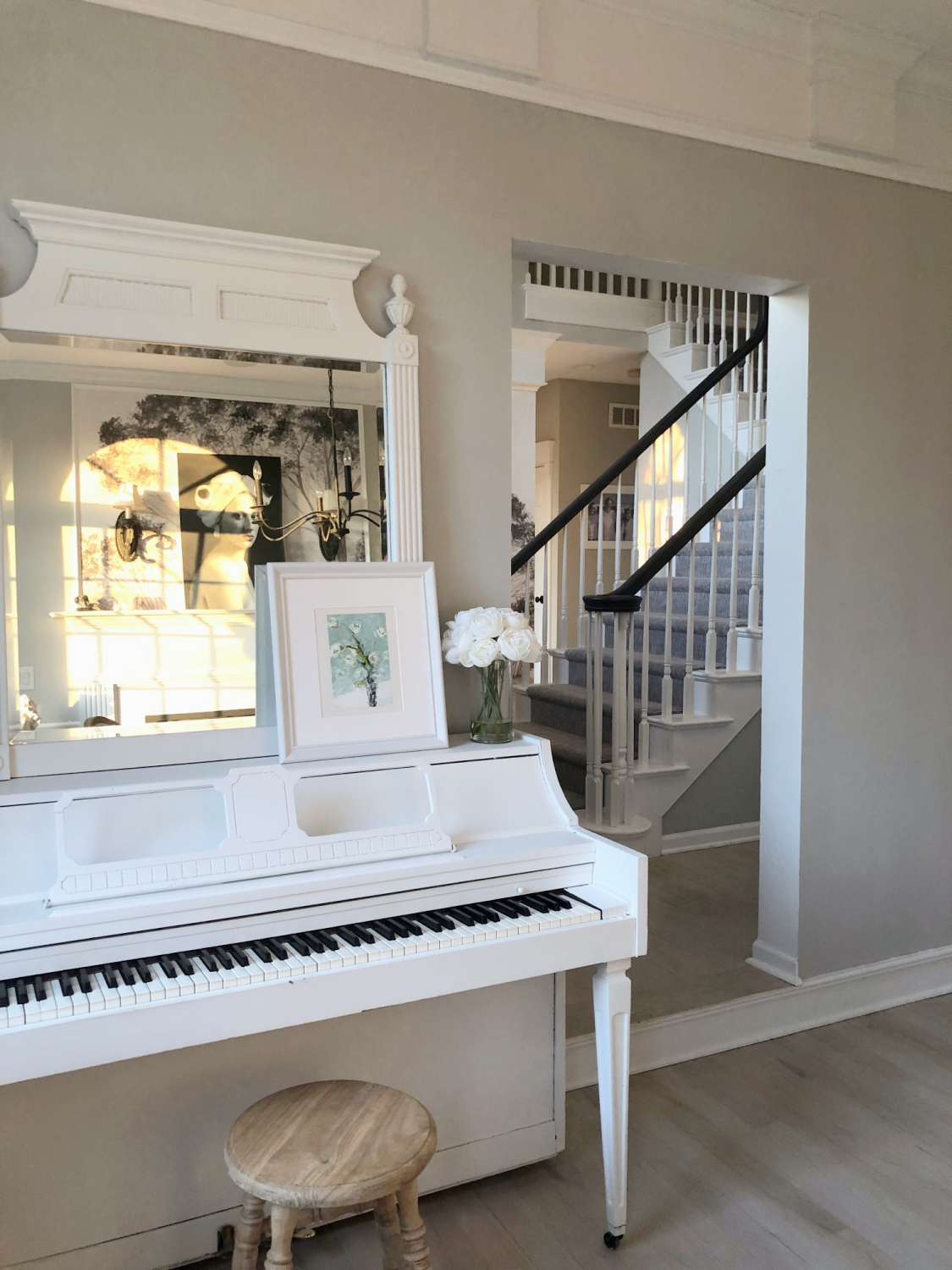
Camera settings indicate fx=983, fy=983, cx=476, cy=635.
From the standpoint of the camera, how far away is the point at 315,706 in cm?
206

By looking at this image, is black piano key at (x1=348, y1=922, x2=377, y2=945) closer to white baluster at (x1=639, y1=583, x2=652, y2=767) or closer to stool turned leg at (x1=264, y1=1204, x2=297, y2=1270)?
stool turned leg at (x1=264, y1=1204, x2=297, y2=1270)

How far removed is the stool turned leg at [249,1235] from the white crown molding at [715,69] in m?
2.30

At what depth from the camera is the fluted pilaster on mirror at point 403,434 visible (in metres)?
2.22

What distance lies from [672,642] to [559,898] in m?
3.23

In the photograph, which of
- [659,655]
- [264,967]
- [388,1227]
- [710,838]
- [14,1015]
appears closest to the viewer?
[14,1015]

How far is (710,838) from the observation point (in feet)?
15.1

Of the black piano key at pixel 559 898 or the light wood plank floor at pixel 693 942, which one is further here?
the light wood plank floor at pixel 693 942

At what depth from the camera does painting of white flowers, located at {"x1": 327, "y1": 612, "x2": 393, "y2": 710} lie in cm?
210

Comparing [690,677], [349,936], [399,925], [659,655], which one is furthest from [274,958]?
[659,655]

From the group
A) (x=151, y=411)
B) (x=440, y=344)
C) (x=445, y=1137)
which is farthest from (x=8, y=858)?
(x=440, y=344)

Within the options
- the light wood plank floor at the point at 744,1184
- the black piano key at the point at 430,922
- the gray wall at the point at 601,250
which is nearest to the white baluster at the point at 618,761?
the gray wall at the point at 601,250

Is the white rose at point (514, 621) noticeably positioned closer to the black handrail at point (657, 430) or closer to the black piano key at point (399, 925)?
the black piano key at point (399, 925)

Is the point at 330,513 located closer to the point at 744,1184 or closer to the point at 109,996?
the point at 109,996

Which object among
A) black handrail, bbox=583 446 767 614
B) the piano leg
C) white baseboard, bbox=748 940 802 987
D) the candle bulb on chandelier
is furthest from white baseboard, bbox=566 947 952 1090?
black handrail, bbox=583 446 767 614
